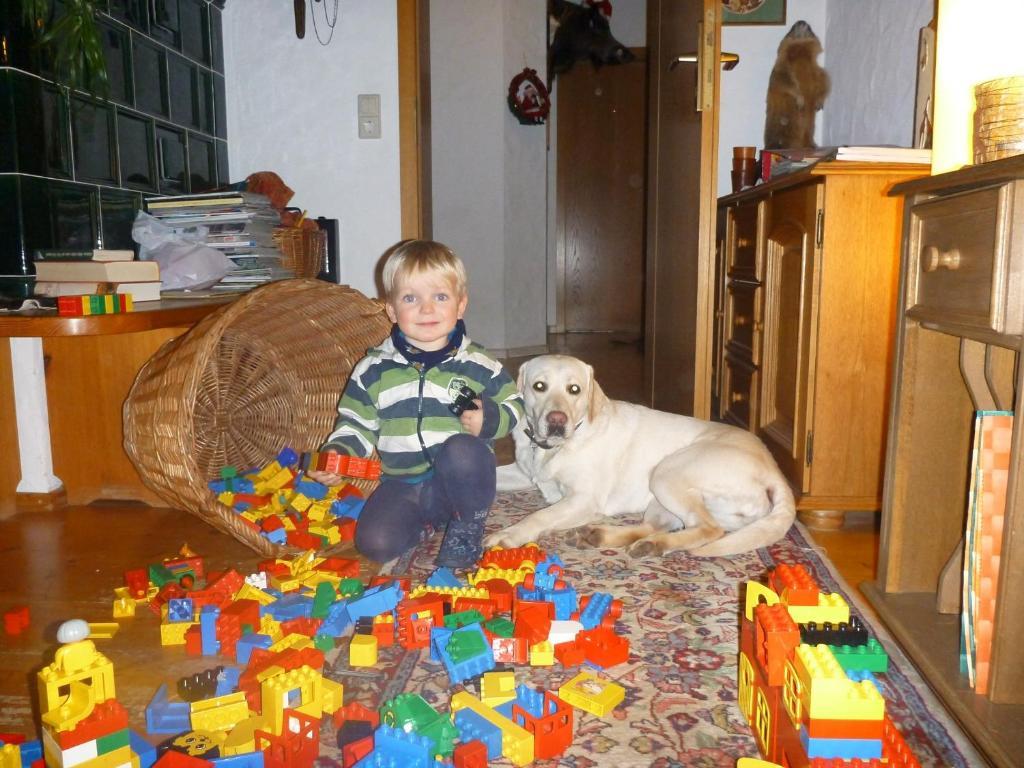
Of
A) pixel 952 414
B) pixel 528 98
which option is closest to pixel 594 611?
pixel 952 414

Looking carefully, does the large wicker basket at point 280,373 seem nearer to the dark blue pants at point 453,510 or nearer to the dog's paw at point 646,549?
the dark blue pants at point 453,510

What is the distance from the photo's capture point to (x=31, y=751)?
3.75 ft

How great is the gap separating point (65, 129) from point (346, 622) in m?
1.94

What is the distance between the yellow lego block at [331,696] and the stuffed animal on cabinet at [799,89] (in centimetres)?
318

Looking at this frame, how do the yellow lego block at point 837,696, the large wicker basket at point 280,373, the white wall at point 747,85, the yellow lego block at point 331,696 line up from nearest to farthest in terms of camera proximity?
the yellow lego block at point 837,696 → the yellow lego block at point 331,696 → the large wicker basket at point 280,373 → the white wall at point 747,85

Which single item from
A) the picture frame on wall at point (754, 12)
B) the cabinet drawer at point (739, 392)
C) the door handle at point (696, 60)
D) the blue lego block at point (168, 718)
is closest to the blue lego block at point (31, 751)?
the blue lego block at point (168, 718)

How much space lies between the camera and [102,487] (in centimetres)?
254

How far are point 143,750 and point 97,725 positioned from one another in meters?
0.18

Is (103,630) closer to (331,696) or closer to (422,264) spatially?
(331,696)

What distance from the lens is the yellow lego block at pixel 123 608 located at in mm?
1709

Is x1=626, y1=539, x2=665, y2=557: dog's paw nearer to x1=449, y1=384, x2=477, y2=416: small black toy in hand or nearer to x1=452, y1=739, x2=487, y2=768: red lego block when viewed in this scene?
x1=449, y1=384, x2=477, y2=416: small black toy in hand

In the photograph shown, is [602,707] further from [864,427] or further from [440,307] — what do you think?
[864,427]

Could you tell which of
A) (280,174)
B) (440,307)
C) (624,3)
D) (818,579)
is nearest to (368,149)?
(280,174)

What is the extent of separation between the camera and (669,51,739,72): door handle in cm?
291
